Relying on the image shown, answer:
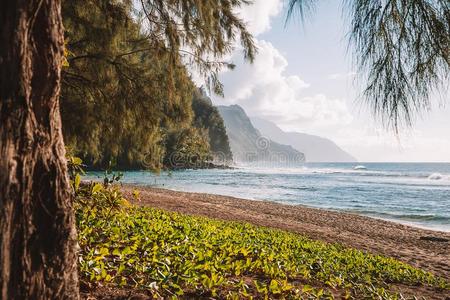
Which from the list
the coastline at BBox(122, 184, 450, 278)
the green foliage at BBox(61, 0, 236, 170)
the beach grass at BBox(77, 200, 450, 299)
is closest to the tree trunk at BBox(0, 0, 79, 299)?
the beach grass at BBox(77, 200, 450, 299)

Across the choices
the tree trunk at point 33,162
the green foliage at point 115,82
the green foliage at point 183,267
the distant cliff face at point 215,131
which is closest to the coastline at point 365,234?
the green foliage at point 183,267

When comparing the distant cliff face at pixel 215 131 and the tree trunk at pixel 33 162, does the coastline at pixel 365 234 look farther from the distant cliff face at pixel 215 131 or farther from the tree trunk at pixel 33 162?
the distant cliff face at pixel 215 131

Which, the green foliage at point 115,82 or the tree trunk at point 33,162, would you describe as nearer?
the tree trunk at point 33,162

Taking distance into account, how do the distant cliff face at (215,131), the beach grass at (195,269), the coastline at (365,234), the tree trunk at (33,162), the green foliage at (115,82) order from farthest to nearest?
1. the distant cliff face at (215,131)
2. the coastline at (365,234)
3. the green foliage at (115,82)
4. the beach grass at (195,269)
5. the tree trunk at (33,162)

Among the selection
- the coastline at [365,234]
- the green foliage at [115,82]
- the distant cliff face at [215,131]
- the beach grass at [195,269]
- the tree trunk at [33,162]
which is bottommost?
the coastline at [365,234]

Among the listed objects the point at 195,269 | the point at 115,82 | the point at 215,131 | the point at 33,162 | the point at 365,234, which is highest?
the point at 215,131

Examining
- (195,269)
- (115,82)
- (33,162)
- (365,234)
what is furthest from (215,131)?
(33,162)

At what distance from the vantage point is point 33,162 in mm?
1876

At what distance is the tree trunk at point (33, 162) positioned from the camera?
5.71 feet

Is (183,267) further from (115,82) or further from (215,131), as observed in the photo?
(215,131)

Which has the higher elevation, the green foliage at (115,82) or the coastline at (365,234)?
the green foliage at (115,82)

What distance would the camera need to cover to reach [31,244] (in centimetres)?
190

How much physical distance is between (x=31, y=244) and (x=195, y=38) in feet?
15.3

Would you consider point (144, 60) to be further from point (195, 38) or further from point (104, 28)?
point (195, 38)
